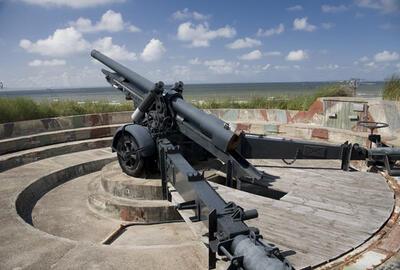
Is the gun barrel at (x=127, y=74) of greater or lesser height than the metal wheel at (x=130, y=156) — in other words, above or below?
above

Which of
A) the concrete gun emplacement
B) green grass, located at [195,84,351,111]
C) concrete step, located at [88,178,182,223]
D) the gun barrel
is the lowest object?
concrete step, located at [88,178,182,223]

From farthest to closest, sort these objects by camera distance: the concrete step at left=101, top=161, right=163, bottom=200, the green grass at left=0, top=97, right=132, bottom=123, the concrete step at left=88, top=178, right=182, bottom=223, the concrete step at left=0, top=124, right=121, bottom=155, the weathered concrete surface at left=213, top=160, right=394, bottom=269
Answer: the green grass at left=0, top=97, right=132, bottom=123 → the concrete step at left=0, top=124, right=121, bottom=155 → the concrete step at left=101, top=161, right=163, bottom=200 → the concrete step at left=88, top=178, right=182, bottom=223 → the weathered concrete surface at left=213, top=160, right=394, bottom=269

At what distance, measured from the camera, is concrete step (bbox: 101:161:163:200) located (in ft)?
19.4

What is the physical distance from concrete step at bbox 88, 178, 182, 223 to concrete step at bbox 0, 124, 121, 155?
4711mm

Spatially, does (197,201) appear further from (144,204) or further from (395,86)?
(395,86)

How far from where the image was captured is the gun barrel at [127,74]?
265 inches

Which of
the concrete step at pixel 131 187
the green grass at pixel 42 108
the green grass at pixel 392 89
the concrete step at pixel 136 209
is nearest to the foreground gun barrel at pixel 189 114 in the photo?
the concrete step at pixel 131 187

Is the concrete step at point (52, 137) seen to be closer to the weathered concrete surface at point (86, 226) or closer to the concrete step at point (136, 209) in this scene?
the weathered concrete surface at point (86, 226)

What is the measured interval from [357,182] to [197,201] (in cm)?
Answer: 326

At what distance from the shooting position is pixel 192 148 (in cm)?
661

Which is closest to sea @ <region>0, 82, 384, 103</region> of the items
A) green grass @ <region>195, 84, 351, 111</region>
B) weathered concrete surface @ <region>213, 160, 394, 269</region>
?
green grass @ <region>195, 84, 351, 111</region>

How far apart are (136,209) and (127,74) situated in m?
3.00

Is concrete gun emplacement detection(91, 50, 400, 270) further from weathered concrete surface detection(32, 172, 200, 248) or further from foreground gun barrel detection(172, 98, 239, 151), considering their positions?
weathered concrete surface detection(32, 172, 200, 248)

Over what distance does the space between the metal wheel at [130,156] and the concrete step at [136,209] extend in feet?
1.79
